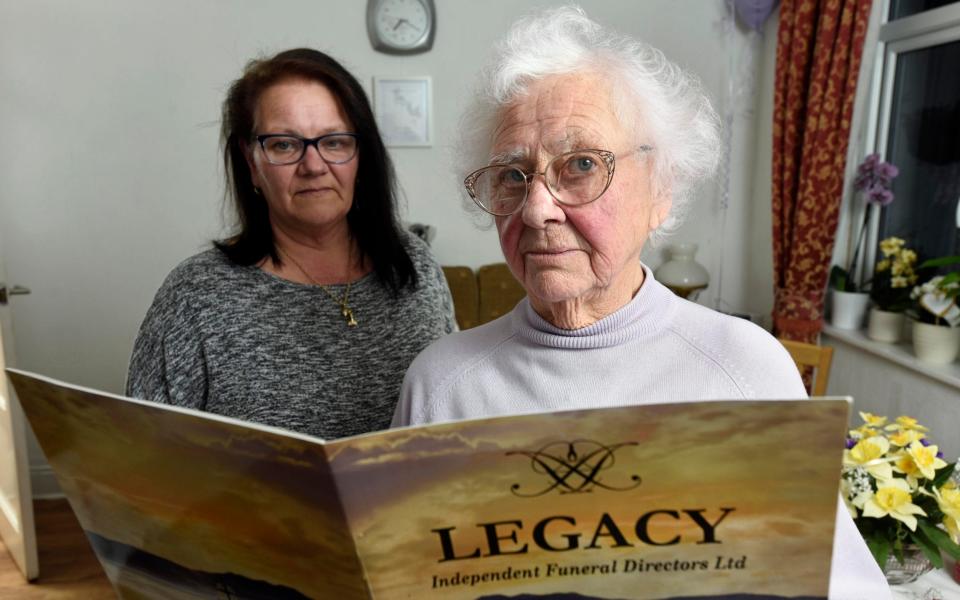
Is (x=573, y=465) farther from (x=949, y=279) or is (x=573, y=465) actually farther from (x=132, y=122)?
(x=132, y=122)

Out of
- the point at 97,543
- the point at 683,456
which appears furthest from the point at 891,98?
the point at 97,543

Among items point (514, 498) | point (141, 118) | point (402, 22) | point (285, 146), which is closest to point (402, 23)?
point (402, 22)

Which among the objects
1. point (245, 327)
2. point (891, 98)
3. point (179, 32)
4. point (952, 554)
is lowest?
point (952, 554)

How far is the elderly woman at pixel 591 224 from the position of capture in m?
0.84

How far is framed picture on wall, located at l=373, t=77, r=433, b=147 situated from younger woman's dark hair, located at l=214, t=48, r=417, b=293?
2.03m

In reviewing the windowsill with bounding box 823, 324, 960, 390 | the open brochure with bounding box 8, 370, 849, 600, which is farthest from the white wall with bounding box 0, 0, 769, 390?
the open brochure with bounding box 8, 370, 849, 600

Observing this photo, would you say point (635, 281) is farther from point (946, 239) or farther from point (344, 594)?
point (946, 239)

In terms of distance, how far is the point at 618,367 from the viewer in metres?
0.88

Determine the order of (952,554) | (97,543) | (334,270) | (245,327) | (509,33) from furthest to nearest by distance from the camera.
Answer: (334,270) → (245,327) → (952,554) → (509,33) → (97,543)

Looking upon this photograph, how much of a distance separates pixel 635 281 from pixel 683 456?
0.47 meters

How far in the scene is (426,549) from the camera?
21.1 inches

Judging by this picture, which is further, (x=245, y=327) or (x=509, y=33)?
(x=245, y=327)

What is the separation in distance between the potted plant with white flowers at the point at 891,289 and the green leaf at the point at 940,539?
67.1 inches

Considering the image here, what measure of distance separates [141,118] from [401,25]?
1.26m
